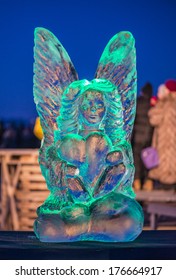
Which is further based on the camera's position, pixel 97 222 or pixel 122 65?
pixel 122 65

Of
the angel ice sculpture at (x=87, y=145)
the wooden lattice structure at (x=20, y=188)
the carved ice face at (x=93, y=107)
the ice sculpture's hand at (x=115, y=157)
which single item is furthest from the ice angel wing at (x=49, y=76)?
the wooden lattice structure at (x=20, y=188)

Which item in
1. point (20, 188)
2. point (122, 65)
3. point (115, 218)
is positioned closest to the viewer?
point (115, 218)

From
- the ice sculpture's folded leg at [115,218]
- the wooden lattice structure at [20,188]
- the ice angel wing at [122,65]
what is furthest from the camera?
the wooden lattice structure at [20,188]

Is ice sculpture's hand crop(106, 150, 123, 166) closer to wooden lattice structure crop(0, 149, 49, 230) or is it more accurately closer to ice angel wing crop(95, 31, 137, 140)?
ice angel wing crop(95, 31, 137, 140)

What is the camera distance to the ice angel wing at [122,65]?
285 cm

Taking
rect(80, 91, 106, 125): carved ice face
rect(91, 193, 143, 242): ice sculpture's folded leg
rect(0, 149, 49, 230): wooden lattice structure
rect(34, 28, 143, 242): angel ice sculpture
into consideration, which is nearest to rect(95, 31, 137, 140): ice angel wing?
rect(34, 28, 143, 242): angel ice sculpture

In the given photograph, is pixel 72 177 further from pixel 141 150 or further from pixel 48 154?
pixel 141 150

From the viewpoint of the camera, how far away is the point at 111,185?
2.78 metres

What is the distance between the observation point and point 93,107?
2781 mm

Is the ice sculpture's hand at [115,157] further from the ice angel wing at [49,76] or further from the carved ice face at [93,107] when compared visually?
the ice angel wing at [49,76]

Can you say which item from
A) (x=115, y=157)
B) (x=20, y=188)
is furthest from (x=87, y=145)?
(x=20, y=188)

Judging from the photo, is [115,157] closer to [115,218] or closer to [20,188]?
[115,218]

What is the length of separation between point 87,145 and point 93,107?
0.45ft

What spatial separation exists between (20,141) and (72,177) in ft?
11.5
